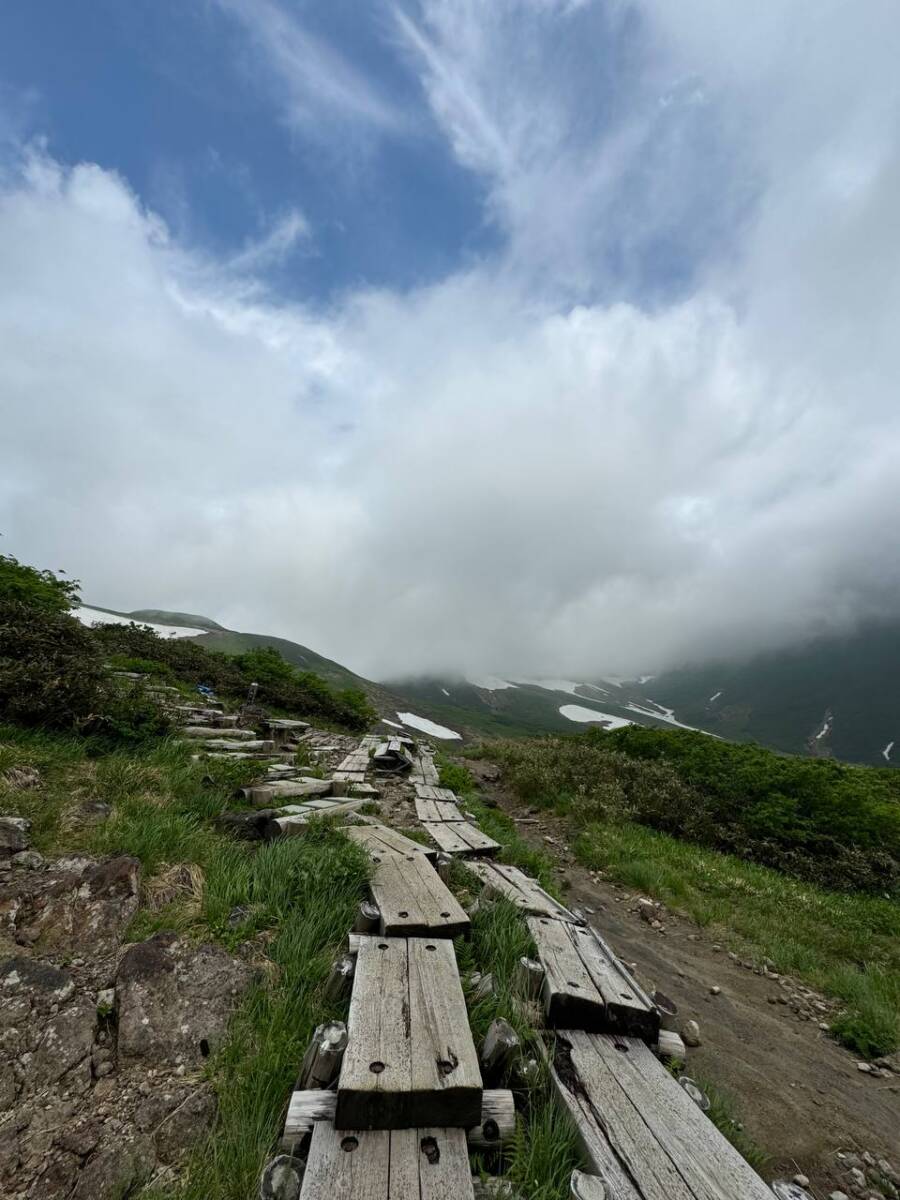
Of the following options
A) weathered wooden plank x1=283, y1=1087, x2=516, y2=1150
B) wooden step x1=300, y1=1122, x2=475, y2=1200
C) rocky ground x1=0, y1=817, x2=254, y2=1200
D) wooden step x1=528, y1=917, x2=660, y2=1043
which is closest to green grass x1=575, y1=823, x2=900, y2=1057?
wooden step x1=528, y1=917, x2=660, y2=1043

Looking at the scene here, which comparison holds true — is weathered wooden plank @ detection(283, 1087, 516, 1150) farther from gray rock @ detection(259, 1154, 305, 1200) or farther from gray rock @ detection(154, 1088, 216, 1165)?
gray rock @ detection(154, 1088, 216, 1165)

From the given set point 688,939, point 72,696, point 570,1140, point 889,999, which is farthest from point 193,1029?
point 889,999

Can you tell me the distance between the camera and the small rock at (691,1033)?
4.61 metres

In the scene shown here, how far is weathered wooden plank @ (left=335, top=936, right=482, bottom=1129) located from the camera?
243cm

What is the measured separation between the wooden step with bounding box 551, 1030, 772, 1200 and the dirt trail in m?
1.22

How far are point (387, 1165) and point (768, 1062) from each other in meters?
4.37

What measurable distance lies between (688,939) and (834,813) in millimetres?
7311

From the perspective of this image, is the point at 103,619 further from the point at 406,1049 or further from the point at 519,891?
the point at 406,1049

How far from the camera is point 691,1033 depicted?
185 inches

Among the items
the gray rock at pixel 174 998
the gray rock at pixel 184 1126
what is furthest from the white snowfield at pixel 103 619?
the gray rock at pixel 184 1126

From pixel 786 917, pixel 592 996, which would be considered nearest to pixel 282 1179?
pixel 592 996

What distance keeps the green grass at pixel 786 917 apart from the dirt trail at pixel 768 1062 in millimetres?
457

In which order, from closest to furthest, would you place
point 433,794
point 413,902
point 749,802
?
point 413,902
point 433,794
point 749,802

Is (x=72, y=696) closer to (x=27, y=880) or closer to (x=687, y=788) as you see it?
(x=27, y=880)
